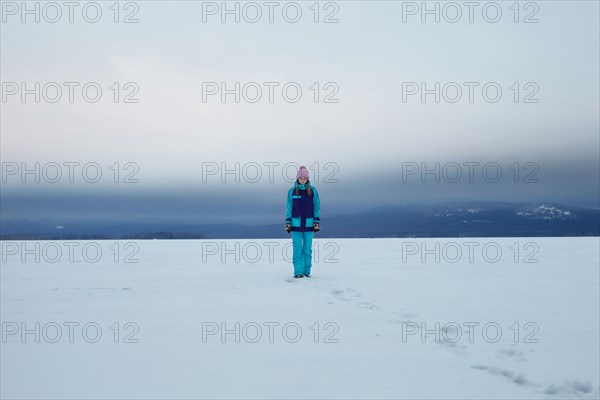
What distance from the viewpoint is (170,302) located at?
6461 millimetres

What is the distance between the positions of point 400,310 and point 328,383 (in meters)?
2.69

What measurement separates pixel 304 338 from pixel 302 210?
551cm

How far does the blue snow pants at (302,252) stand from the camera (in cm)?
938

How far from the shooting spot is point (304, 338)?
4.45 m

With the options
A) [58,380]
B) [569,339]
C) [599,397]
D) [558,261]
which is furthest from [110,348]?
[558,261]

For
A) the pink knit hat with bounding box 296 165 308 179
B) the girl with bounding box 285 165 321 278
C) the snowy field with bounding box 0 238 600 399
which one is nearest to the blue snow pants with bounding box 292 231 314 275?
the girl with bounding box 285 165 321 278

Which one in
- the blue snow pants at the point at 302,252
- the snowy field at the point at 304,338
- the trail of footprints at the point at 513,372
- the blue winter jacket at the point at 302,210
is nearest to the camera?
the trail of footprints at the point at 513,372

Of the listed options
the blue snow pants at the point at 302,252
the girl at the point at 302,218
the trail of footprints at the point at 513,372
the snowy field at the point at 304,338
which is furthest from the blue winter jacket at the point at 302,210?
the trail of footprints at the point at 513,372

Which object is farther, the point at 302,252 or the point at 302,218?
the point at 302,218

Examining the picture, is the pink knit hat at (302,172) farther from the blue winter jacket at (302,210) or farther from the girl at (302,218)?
the blue winter jacket at (302,210)

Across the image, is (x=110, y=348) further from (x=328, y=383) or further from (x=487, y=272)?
(x=487, y=272)

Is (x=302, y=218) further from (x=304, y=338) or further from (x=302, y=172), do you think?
(x=304, y=338)

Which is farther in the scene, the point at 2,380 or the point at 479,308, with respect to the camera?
the point at 479,308

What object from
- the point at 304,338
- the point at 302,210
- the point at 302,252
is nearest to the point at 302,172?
the point at 302,210
